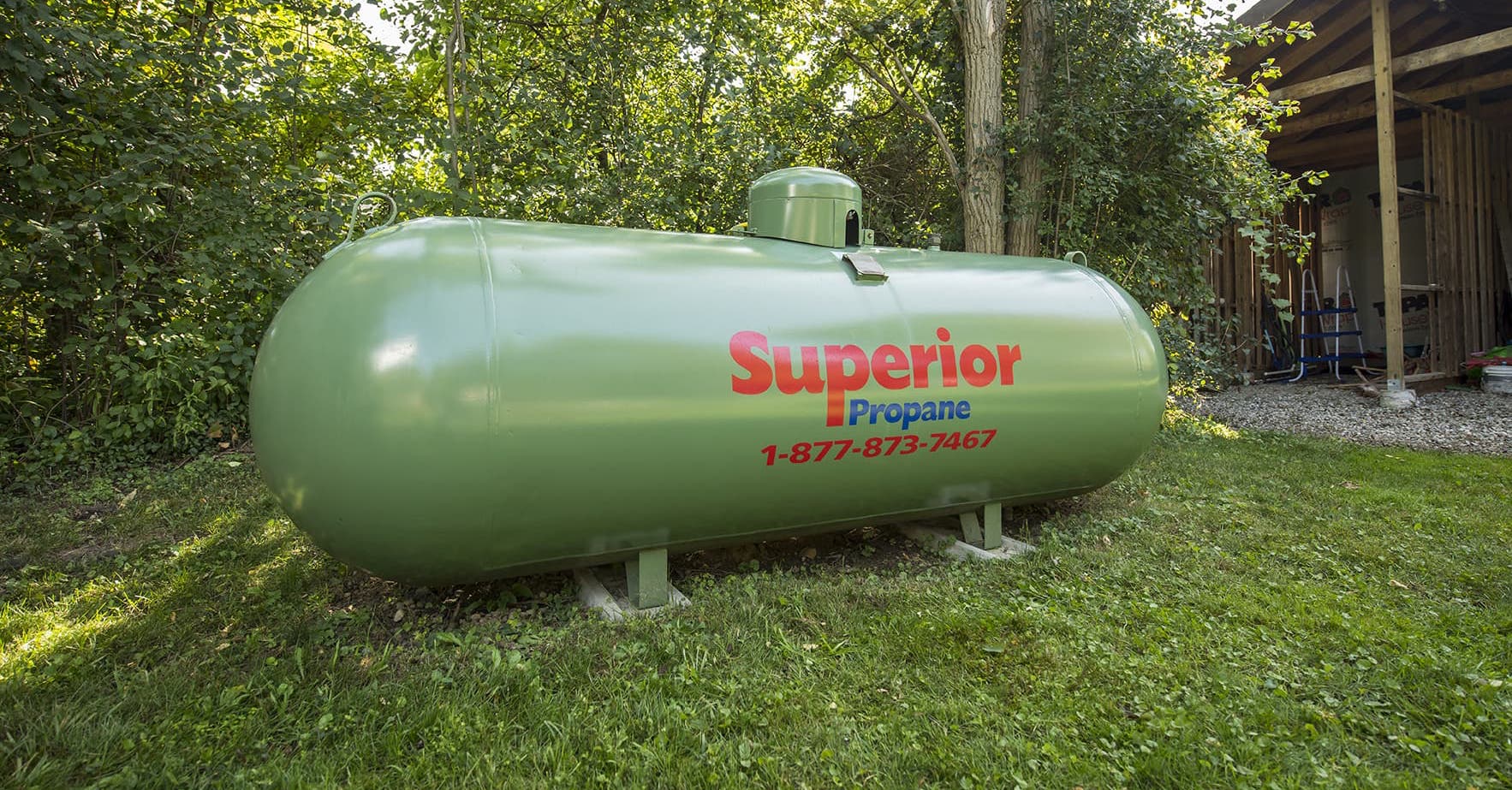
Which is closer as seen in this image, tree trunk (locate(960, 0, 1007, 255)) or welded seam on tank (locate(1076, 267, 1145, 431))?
welded seam on tank (locate(1076, 267, 1145, 431))

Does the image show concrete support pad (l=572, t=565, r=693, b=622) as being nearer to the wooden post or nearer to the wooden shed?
the wooden shed

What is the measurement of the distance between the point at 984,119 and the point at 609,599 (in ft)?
17.7

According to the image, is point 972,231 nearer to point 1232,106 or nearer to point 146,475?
point 1232,106

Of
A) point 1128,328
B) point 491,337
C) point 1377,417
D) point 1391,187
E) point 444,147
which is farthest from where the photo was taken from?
point 1391,187

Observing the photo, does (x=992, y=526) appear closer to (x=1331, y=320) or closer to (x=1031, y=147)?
(x=1031, y=147)

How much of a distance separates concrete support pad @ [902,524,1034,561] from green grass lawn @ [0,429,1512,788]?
0.10 metres

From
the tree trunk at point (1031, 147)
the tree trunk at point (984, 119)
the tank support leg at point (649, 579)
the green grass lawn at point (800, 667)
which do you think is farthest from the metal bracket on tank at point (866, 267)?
the tree trunk at point (1031, 147)

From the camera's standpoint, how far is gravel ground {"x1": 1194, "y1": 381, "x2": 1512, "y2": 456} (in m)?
6.71

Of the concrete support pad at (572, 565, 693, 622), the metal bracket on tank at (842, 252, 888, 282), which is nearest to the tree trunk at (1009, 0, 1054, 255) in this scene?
the metal bracket on tank at (842, 252, 888, 282)

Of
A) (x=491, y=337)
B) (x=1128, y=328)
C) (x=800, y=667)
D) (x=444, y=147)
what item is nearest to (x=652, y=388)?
(x=491, y=337)

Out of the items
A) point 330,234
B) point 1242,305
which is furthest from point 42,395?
point 1242,305

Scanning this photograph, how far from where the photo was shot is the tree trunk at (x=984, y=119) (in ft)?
21.9

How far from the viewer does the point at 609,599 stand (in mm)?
3223

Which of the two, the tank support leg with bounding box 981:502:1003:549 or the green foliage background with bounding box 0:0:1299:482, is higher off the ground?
the green foliage background with bounding box 0:0:1299:482
